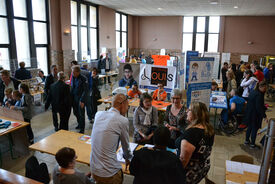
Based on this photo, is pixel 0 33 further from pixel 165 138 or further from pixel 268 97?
pixel 268 97

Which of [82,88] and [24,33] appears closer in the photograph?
[82,88]

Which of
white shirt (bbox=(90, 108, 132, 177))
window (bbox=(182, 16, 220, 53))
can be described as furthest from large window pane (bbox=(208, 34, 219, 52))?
white shirt (bbox=(90, 108, 132, 177))

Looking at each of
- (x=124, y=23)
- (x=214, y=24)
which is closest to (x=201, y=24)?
(x=214, y=24)

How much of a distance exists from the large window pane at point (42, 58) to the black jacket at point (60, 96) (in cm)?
519

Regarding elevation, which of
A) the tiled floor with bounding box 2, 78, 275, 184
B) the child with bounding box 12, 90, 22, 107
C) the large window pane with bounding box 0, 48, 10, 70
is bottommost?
the tiled floor with bounding box 2, 78, 275, 184

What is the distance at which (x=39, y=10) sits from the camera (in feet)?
30.7

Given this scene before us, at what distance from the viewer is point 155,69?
6324 millimetres

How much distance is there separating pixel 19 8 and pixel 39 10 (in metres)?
0.90

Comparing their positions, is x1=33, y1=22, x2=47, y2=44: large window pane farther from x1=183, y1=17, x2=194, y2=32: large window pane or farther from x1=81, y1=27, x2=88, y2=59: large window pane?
x1=183, y1=17, x2=194, y2=32: large window pane

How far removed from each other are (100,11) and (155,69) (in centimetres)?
837

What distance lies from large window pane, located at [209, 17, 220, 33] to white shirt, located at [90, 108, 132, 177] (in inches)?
653

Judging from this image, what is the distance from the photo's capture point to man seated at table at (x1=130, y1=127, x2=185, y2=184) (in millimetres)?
1801

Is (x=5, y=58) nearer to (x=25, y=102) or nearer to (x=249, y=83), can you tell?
(x=25, y=102)

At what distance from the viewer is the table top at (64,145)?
3073mm
